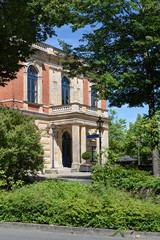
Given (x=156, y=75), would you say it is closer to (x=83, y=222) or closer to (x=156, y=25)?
(x=156, y=25)

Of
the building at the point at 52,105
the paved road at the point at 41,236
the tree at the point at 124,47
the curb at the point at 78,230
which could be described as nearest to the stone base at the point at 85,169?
the building at the point at 52,105

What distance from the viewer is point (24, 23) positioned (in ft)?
42.3

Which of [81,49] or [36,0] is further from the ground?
[36,0]

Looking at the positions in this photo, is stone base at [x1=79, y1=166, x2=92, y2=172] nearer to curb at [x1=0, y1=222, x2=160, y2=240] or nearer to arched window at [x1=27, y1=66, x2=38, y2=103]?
arched window at [x1=27, y1=66, x2=38, y2=103]

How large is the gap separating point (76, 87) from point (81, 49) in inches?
797

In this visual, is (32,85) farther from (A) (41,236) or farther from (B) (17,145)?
(A) (41,236)

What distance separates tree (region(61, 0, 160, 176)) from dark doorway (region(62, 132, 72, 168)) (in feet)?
62.0

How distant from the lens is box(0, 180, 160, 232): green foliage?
7.73 meters

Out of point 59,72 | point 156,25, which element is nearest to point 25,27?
point 156,25

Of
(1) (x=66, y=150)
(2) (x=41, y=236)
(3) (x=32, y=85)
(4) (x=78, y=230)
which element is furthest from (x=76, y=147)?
(2) (x=41, y=236)

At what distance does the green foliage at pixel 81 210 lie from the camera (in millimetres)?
7727

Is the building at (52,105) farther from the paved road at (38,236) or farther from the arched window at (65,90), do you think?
the paved road at (38,236)

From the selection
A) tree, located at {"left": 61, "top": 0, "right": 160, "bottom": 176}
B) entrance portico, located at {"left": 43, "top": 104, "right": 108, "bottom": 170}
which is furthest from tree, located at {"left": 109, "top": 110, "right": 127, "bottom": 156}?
tree, located at {"left": 61, "top": 0, "right": 160, "bottom": 176}

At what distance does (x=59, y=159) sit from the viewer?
34.2 meters
